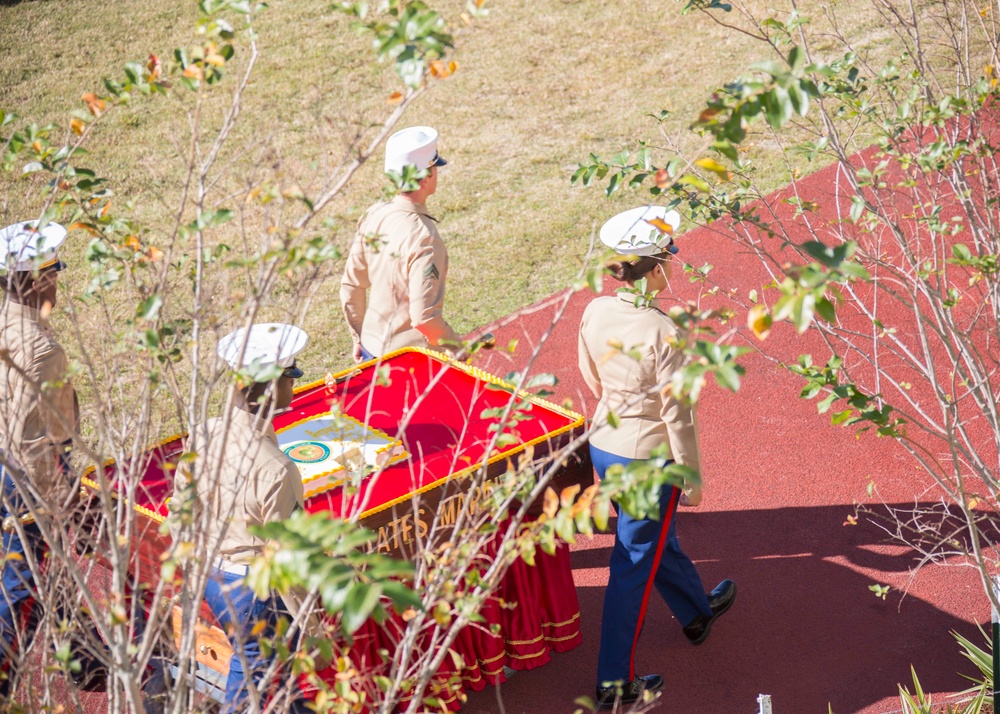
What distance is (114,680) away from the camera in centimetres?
281

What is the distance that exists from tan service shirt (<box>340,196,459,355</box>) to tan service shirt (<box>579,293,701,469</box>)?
883 mm

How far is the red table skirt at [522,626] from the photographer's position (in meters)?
4.76

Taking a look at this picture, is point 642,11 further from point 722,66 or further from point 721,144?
point 721,144

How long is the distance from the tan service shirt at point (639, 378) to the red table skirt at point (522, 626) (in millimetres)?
636

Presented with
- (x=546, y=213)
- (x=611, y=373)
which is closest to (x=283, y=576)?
(x=611, y=373)

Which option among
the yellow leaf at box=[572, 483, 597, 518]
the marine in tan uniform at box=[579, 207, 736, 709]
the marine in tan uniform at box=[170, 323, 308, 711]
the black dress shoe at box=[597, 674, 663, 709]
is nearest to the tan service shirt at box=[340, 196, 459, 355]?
the marine in tan uniform at box=[579, 207, 736, 709]

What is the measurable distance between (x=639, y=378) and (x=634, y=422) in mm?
262

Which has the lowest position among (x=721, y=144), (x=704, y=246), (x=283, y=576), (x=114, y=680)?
(x=704, y=246)

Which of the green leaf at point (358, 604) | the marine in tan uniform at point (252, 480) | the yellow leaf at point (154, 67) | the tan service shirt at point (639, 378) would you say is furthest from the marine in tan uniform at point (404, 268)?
the green leaf at point (358, 604)

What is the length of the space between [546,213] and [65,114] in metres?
5.85

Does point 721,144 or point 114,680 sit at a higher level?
point 721,144

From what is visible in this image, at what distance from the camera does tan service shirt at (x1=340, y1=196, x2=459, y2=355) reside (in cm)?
518

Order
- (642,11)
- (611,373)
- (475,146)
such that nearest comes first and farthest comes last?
(611,373) → (475,146) → (642,11)

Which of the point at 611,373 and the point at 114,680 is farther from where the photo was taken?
the point at 611,373
